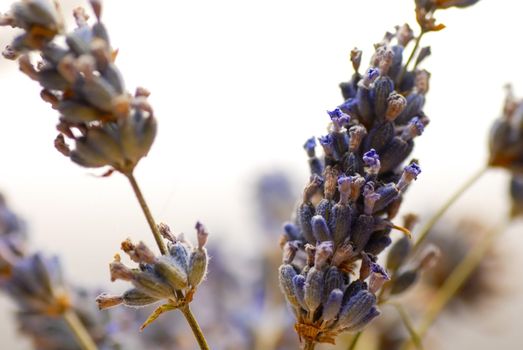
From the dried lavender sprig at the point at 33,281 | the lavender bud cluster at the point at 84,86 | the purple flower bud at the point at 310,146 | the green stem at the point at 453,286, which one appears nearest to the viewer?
the lavender bud cluster at the point at 84,86

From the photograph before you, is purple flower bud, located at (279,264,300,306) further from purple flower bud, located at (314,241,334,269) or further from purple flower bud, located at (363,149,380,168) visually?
purple flower bud, located at (363,149,380,168)

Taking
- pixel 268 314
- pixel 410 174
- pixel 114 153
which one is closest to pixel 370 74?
pixel 410 174

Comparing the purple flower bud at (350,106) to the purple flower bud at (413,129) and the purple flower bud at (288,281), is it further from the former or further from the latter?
the purple flower bud at (288,281)

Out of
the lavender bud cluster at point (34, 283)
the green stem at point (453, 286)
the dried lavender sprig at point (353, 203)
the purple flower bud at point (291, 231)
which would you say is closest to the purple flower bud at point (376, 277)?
the dried lavender sprig at point (353, 203)

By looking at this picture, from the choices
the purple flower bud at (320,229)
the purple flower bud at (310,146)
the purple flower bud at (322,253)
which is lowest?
the purple flower bud at (322,253)

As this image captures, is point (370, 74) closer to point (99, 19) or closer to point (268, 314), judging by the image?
point (99, 19)

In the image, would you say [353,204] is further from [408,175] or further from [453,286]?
[453,286]

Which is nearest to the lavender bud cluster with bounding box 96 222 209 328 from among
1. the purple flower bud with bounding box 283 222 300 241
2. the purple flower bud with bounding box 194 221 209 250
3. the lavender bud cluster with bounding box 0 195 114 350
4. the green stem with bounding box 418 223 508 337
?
the purple flower bud with bounding box 194 221 209 250
